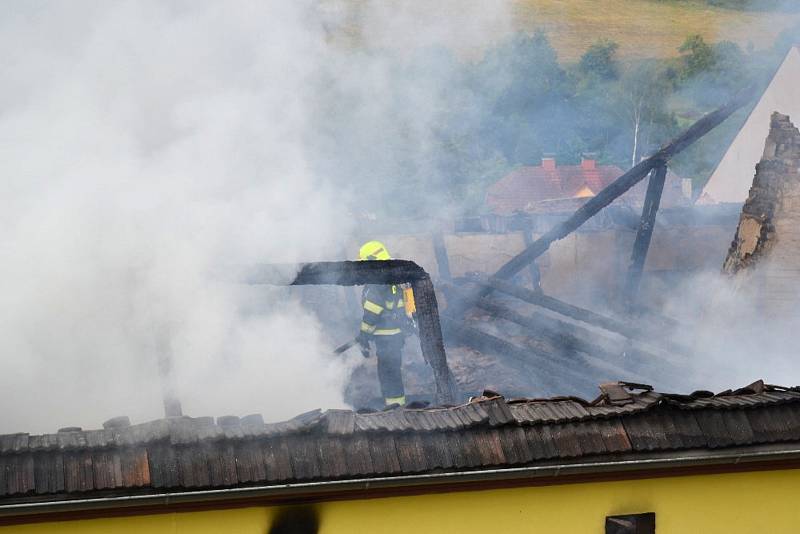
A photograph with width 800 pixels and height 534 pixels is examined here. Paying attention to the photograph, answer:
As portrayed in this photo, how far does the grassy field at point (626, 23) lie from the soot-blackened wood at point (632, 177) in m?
22.9

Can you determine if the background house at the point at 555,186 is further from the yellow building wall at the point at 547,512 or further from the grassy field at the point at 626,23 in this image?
the yellow building wall at the point at 547,512

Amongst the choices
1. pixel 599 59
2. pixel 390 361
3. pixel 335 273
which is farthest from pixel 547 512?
pixel 599 59

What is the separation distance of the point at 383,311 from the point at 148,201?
2.79 meters

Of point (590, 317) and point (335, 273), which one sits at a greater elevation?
point (590, 317)

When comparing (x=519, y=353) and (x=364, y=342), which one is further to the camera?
(x=519, y=353)

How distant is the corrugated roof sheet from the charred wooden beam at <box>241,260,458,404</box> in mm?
2203

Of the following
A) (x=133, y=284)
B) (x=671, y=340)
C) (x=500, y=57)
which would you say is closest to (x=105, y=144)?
(x=133, y=284)

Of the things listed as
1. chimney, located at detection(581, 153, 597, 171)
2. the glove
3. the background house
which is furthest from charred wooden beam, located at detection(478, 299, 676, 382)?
chimney, located at detection(581, 153, 597, 171)

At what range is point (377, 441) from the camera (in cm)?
421

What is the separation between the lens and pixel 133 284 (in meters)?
6.04

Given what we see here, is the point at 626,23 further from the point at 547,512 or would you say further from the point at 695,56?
the point at 547,512

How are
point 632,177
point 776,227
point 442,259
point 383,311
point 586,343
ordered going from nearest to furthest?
point 383,311 → point 776,227 → point 586,343 → point 632,177 → point 442,259

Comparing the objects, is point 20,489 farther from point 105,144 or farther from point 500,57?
point 500,57

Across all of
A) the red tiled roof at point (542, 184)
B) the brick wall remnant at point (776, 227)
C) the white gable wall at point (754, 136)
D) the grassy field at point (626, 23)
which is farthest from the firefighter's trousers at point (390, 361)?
the grassy field at point (626, 23)
